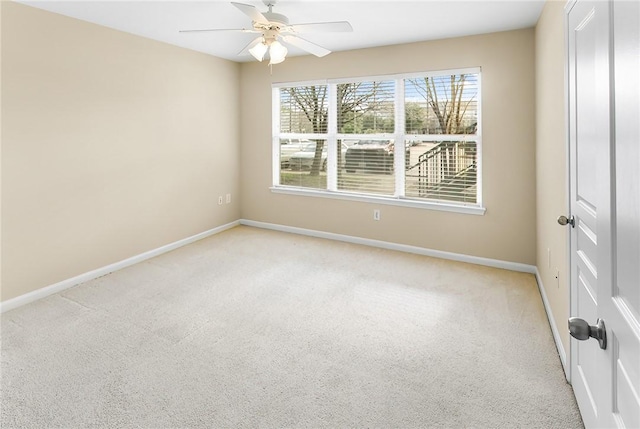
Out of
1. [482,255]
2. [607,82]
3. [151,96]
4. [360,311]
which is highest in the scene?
[151,96]

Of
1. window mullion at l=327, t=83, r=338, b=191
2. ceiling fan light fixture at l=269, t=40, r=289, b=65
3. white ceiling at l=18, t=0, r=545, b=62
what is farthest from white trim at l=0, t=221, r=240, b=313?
ceiling fan light fixture at l=269, t=40, r=289, b=65

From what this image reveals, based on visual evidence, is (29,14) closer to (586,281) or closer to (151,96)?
(151,96)

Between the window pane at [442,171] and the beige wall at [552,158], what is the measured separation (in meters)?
0.72

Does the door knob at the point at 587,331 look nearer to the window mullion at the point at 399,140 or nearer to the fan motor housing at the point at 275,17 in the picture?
the fan motor housing at the point at 275,17

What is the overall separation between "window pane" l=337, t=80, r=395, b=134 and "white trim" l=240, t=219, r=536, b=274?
1.34m

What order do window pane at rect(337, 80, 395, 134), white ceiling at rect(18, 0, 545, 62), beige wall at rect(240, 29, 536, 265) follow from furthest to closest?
window pane at rect(337, 80, 395, 134) → beige wall at rect(240, 29, 536, 265) → white ceiling at rect(18, 0, 545, 62)

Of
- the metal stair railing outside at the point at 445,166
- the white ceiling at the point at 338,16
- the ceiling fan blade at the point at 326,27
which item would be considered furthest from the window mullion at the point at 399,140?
the ceiling fan blade at the point at 326,27

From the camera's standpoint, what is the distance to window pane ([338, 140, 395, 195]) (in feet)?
15.3

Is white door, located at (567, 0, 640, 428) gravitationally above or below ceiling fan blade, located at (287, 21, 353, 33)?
below

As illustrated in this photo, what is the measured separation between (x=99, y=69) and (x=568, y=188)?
398 cm

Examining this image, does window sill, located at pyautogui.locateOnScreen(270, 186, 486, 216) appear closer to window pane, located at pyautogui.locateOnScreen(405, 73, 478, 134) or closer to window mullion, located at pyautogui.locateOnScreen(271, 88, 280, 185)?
window mullion, located at pyautogui.locateOnScreen(271, 88, 280, 185)

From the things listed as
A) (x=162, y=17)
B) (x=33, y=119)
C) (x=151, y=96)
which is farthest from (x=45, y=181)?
(x=162, y=17)

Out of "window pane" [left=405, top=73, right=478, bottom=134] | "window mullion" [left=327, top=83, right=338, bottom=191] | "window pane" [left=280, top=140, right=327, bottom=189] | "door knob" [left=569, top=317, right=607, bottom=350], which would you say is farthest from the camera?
"window pane" [left=280, top=140, right=327, bottom=189]

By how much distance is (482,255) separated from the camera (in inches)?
163
